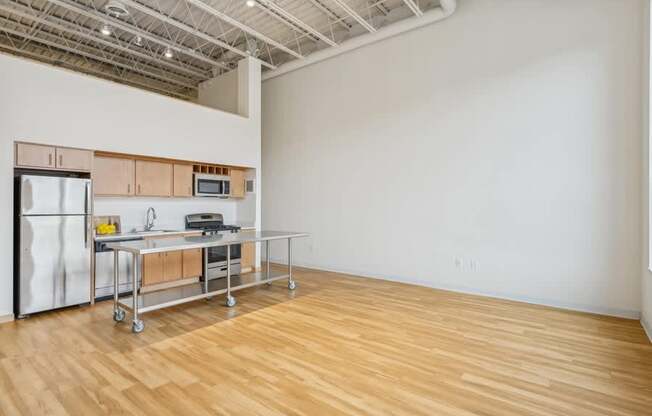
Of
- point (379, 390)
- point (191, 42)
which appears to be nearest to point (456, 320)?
point (379, 390)

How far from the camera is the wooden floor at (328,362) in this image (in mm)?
2195

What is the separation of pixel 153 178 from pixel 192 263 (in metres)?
1.45

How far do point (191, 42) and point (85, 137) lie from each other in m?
3.07

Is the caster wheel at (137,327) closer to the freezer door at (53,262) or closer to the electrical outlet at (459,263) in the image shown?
the freezer door at (53,262)

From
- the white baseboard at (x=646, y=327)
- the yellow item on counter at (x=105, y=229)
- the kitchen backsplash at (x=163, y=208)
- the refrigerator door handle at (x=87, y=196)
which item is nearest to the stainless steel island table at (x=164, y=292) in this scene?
the yellow item on counter at (x=105, y=229)

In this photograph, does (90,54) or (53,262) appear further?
(90,54)

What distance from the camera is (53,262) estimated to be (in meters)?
4.00

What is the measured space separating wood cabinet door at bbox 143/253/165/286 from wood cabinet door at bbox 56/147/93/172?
55.5 inches

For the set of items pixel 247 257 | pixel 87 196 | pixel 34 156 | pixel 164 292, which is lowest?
pixel 164 292

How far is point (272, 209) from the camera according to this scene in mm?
7578

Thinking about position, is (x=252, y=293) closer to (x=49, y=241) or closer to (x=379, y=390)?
(x=49, y=241)

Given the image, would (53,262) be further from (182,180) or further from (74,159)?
(182,180)

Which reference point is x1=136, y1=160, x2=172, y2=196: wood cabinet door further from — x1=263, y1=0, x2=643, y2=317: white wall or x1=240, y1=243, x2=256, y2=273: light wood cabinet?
x1=263, y1=0, x2=643, y2=317: white wall

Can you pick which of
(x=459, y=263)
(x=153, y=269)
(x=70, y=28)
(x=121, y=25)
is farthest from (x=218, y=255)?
(x=70, y=28)
